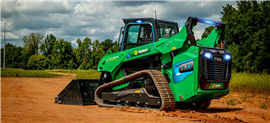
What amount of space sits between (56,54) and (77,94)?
188ft

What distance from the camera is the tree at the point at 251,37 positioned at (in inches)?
1092

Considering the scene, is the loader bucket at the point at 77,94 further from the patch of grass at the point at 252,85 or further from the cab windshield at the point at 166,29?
the patch of grass at the point at 252,85

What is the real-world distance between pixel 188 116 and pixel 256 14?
92.4 ft

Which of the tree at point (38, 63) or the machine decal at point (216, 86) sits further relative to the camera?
the tree at point (38, 63)

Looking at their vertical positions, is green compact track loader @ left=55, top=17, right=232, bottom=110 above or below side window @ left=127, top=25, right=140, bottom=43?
below

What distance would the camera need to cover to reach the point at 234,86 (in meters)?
14.0

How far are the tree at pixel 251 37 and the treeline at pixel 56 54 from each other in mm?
27473

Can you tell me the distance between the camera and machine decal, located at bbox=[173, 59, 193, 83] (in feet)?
22.4

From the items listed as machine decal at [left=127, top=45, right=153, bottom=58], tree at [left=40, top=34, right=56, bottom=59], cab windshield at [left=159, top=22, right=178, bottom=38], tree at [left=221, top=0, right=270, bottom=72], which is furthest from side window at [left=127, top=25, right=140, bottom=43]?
tree at [left=40, top=34, right=56, bottom=59]

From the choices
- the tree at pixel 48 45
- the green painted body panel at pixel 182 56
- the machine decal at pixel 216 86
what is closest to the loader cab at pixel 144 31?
the green painted body panel at pixel 182 56

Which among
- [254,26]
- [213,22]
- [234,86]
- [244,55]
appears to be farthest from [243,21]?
[213,22]

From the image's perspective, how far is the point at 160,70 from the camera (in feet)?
26.2

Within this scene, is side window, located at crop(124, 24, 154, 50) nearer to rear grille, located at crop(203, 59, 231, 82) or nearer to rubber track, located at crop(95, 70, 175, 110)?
rubber track, located at crop(95, 70, 175, 110)

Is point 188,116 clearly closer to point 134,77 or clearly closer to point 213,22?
point 134,77
